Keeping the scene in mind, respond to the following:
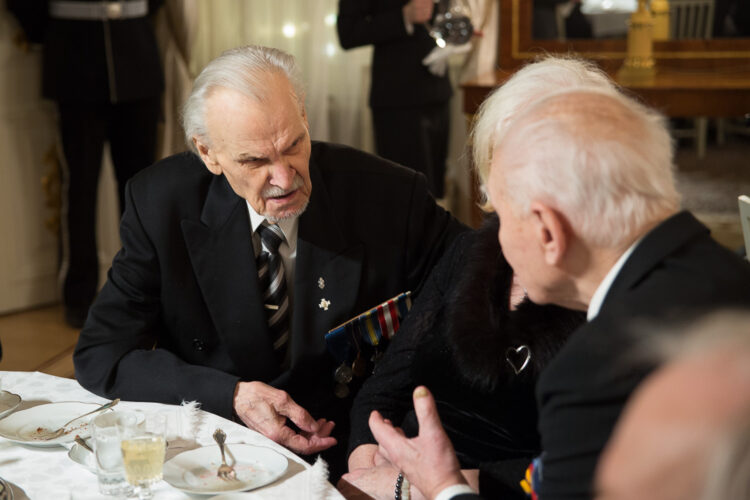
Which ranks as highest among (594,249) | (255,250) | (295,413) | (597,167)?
(597,167)

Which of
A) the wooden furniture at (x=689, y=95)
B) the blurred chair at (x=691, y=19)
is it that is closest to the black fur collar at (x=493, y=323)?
the wooden furniture at (x=689, y=95)

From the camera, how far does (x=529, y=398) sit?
176 centimetres

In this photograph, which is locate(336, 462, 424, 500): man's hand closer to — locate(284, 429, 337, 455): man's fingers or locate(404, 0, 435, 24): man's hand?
locate(284, 429, 337, 455): man's fingers

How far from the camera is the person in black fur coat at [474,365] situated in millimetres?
1708

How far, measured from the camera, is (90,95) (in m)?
4.08

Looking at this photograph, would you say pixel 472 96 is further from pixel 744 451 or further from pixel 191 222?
pixel 744 451

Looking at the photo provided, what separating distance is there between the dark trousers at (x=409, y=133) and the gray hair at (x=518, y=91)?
240 cm

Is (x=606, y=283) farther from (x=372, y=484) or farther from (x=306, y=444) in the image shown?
(x=306, y=444)

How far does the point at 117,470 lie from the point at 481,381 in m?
0.70

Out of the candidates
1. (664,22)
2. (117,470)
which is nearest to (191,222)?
(117,470)

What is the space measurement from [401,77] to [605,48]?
131 centimetres

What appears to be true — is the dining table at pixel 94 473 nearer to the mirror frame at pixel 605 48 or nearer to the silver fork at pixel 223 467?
the silver fork at pixel 223 467

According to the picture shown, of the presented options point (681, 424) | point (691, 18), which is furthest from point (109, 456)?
point (691, 18)

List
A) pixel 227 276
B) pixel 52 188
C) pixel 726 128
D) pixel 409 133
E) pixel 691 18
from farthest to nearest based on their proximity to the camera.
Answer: pixel 726 128 → pixel 691 18 → pixel 52 188 → pixel 409 133 → pixel 227 276
